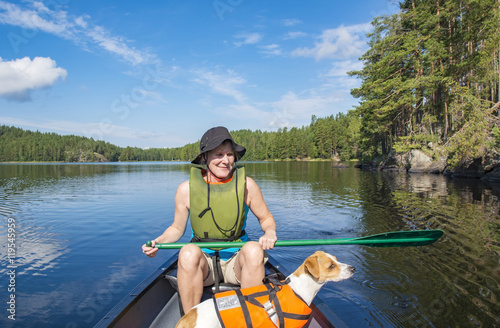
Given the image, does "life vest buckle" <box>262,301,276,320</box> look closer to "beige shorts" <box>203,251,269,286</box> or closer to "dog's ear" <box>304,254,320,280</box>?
"dog's ear" <box>304,254,320,280</box>

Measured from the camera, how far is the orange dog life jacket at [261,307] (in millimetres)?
1984

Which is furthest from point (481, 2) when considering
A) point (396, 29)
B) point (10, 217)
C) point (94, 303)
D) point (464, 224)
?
point (10, 217)

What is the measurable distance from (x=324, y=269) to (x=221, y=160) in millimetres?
1435

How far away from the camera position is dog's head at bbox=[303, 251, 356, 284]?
92.5 inches

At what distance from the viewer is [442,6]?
24203mm

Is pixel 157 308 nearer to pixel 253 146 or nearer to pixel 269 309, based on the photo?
pixel 269 309

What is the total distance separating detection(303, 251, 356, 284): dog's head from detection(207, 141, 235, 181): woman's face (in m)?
1.22

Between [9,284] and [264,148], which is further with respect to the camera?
[264,148]

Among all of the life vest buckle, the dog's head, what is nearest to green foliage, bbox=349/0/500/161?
the dog's head

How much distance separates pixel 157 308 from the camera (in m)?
2.89

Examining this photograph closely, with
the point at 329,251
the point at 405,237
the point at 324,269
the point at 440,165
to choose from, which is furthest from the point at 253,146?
the point at 324,269

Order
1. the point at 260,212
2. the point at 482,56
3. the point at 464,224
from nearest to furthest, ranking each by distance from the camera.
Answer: the point at 260,212 → the point at 464,224 → the point at 482,56

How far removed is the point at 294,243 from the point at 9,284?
540 cm

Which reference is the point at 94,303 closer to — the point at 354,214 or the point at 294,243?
the point at 294,243
